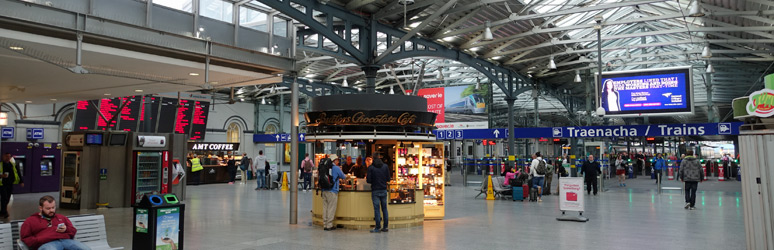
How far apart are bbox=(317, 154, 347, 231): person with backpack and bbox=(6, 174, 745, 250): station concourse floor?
33 cm

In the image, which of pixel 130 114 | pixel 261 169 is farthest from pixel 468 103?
pixel 130 114

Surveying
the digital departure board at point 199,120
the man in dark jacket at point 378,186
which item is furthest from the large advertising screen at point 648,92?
the digital departure board at point 199,120

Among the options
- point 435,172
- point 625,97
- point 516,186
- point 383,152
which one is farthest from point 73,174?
point 625,97

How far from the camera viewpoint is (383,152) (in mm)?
11867

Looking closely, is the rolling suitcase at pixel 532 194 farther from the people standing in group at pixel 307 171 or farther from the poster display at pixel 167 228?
the poster display at pixel 167 228

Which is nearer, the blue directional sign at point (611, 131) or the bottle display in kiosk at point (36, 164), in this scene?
the bottle display in kiosk at point (36, 164)

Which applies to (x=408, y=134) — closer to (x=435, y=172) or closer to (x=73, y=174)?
(x=435, y=172)

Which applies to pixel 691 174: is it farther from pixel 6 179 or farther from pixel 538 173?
pixel 6 179

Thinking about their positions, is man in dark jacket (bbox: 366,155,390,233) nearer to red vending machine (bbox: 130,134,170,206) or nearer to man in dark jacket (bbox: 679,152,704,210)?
red vending machine (bbox: 130,134,170,206)

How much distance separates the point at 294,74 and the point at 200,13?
8.28 feet

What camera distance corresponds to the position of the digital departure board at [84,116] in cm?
2000

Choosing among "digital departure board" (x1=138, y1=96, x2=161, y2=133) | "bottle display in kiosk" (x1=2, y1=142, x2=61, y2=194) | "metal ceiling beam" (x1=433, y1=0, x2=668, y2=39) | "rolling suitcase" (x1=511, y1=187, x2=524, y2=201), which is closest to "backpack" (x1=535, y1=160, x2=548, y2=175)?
"rolling suitcase" (x1=511, y1=187, x2=524, y2=201)

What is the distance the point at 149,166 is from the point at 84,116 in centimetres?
777

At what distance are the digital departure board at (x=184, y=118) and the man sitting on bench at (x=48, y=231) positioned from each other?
63.8 ft
